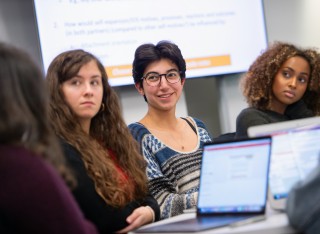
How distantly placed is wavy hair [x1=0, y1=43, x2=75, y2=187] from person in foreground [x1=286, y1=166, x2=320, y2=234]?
602mm

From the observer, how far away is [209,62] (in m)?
3.87

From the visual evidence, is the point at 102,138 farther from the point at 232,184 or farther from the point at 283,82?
the point at 283,82

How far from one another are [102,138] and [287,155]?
0.75 meters

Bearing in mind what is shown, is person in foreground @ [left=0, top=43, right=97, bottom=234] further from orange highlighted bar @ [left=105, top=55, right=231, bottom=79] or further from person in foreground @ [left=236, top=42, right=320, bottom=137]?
orange highlighted bar @ [left=105, top=55, right=231, bottom=79]

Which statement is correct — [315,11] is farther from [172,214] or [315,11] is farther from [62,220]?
[62,220]

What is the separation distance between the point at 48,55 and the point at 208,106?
2.06 metres

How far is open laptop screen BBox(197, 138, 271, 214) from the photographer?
4.70 feet

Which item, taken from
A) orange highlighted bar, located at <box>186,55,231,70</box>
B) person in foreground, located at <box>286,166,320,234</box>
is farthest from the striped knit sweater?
orange highlighted bar, located at <box>186,55,231,70</box>

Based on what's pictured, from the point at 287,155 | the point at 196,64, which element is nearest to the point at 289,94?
the point at 287,155

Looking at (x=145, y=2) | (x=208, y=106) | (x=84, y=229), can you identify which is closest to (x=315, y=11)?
(x=208, y=106)

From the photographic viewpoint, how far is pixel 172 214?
1889mm

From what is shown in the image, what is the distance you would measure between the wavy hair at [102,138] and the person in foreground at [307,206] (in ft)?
2.12

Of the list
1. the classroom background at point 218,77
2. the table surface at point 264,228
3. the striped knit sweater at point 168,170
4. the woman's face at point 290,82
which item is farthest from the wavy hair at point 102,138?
the classroom background at point 218,77

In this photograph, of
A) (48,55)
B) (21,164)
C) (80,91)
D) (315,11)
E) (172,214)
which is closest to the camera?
(21,164)
